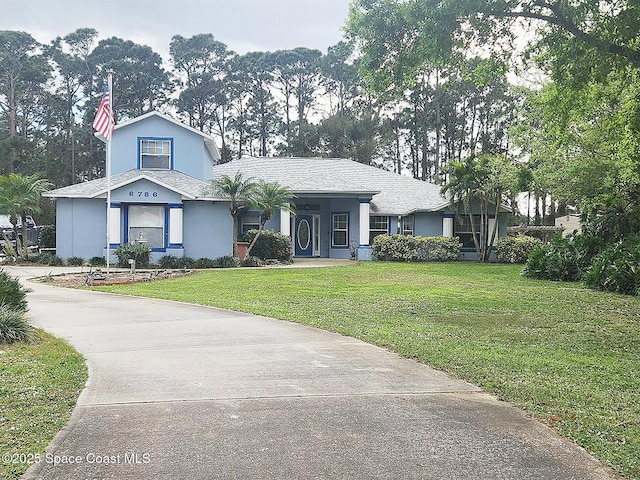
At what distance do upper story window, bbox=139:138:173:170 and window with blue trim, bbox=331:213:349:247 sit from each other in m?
8.21

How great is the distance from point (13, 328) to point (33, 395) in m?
2.90

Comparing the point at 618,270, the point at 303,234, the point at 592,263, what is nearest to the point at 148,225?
the point at 303,234

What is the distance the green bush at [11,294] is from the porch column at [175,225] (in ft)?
48.1

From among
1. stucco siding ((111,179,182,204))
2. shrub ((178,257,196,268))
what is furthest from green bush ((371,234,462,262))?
stucco siding ((111,179,182,204))

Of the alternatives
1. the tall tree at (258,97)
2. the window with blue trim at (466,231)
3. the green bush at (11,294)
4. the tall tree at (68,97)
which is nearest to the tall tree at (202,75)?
the tall tree at (258,97)

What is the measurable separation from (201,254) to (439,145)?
32.4 metres

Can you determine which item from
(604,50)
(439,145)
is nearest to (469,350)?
(604,50)

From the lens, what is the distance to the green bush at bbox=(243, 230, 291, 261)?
84.3ft

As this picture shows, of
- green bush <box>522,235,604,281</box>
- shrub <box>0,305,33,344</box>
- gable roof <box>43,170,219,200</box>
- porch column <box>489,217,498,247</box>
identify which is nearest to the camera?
shrub <box>0,305,33,344</box>

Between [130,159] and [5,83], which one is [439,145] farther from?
[5,83]

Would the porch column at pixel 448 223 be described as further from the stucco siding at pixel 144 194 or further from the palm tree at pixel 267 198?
the stucco siding at pixel 144 194

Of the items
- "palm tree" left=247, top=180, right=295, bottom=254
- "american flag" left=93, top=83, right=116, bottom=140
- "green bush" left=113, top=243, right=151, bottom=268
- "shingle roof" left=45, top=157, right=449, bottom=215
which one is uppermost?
"american flag" left=93, top=83, right=116, bottom=140

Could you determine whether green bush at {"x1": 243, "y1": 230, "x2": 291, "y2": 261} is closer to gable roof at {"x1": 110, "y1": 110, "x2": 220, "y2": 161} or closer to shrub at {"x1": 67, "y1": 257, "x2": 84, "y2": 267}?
gable roof at {"x1": 110, "y1": 110, "x2": 220, "y2": 161}

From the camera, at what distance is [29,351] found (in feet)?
24.2
